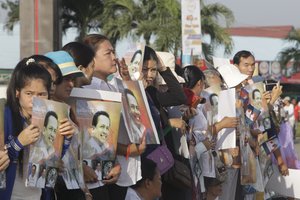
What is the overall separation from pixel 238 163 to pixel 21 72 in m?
3.46

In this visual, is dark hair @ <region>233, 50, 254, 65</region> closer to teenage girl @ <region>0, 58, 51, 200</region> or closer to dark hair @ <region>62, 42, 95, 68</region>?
dark hair @ <region>62, 42, 95, 68</region>

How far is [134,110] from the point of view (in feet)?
15.0

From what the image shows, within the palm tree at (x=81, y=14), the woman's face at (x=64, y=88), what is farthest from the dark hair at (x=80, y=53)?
the palm tree at (x=81, y=14)

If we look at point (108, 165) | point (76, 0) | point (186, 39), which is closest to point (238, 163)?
point (108, 165)

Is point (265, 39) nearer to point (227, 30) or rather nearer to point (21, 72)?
point (227, 30)

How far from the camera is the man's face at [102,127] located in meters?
4.10

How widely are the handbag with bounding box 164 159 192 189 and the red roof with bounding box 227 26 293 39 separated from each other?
188 ft

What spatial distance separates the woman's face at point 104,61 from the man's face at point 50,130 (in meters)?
1.06

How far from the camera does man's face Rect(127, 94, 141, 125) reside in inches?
178

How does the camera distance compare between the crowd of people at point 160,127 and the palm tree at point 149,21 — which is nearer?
the crowd of people at point 160,127

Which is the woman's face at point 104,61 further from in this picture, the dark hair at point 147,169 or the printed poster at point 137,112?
the dark hair at point 147,169

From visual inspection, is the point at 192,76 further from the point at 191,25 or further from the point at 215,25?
the point at 215,25

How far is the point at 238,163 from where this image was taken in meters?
6.54

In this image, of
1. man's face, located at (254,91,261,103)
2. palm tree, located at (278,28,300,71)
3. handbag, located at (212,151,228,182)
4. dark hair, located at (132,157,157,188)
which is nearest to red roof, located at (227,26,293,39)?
palm tree, located at (278,28,300,71)
